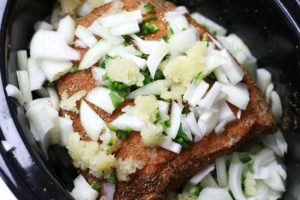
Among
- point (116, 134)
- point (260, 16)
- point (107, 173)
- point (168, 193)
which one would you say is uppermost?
point (260, 16)

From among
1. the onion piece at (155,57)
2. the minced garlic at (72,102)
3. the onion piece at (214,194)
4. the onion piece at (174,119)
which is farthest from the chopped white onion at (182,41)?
the onion piece at (214,194)

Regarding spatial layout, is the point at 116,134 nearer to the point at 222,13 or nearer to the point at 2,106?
the point at 2,106

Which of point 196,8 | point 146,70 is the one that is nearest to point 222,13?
point 196,8

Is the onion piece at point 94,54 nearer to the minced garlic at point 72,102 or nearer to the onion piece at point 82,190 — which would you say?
the minced garlic at point 72,102

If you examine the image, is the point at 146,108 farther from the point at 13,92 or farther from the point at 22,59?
the point at 22,59

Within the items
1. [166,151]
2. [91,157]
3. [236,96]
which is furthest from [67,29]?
[236,96]

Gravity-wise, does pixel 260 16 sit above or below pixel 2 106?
above

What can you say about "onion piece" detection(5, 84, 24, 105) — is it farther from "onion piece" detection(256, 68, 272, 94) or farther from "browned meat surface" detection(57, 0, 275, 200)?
"onion piece" detection(256, 68, 272, 94)
